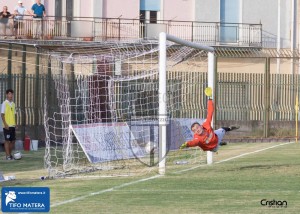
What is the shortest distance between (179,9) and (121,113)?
19.6 meters

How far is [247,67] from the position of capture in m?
48.6

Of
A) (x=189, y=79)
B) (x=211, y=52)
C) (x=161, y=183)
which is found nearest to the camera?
(x=161, y=183)

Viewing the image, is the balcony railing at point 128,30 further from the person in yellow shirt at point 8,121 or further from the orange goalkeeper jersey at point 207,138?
the orange goalkeeper jersey at point 207,138

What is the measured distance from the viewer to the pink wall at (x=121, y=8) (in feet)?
161

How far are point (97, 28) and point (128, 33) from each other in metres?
1.47

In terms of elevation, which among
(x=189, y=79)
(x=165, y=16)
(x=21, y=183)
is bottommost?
(x=21, y=183)

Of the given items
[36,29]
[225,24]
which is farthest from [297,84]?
[36,29]

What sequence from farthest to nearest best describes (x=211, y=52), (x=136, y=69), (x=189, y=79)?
(x=189, y=79) → (x=136, y=69) → (x=211, y=52)

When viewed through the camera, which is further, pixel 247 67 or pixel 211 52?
pixel 247 67

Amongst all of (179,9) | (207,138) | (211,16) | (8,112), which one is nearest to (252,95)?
(211,16)

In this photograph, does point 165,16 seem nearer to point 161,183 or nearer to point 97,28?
point 97,28

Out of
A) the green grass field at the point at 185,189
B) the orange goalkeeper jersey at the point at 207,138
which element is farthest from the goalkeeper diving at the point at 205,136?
the green grass field at the point at 185,189

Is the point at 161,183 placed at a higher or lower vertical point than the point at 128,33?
lower

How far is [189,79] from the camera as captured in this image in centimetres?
3881
